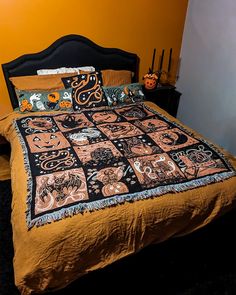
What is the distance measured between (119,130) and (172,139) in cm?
43

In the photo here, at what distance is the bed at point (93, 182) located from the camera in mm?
1248

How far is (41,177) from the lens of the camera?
153 cm

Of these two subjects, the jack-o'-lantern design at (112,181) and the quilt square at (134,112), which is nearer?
the jack-o'-lantern design at (112,181)

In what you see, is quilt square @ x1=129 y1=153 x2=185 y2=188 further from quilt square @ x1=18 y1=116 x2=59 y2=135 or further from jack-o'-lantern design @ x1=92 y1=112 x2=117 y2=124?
quilt square @ x1=18 y1=116 x2=59 y2=135

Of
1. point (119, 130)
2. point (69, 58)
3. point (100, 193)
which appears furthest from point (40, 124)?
point (100, 193)

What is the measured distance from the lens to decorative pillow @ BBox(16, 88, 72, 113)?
2.37 metres

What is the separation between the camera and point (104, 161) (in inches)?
66.9

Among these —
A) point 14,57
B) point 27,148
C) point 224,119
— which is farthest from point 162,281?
point 14,57

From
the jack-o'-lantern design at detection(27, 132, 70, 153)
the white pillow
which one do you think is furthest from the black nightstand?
the jack-o'-lantern design at detection(27, 132, 70, 153)

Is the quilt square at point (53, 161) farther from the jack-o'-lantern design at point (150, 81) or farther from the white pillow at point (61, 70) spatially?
the jack-o'-lantern design at point (150, 81)

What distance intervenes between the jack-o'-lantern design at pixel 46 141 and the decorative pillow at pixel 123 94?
790 millimetres

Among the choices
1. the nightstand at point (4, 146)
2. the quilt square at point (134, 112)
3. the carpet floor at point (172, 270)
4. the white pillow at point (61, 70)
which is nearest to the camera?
the carpet floor at point (172, 270)

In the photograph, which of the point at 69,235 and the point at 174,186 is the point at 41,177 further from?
the point at 174,186

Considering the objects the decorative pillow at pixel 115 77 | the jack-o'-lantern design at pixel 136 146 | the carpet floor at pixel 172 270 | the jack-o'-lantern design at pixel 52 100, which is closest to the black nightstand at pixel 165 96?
the decorative pillow at pixel 115 77
